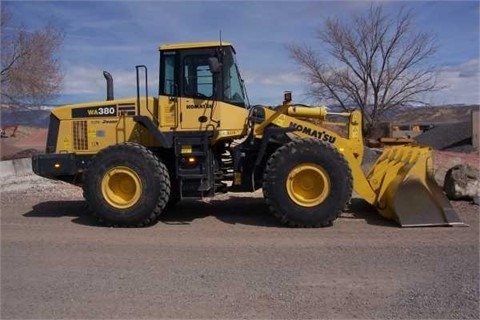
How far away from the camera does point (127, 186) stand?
9398 millimetres

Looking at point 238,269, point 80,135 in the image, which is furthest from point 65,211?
point 238,269

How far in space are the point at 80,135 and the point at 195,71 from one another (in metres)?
2.38

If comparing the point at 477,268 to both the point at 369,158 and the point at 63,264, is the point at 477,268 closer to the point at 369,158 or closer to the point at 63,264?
the point at 63,264

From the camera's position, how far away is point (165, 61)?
9484mm

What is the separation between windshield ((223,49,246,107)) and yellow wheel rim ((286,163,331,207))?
5.31ft

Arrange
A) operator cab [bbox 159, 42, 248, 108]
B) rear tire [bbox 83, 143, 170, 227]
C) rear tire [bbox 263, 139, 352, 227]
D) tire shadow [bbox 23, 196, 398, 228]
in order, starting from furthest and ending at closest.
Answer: tire shadow [bbox 23, 196, 398, 228] < operator cab [bbox 159, 42, 248, 108] < rear tire [bbox 83, 143, 170, 227] < rear tire [bbox 263, 139, 352, 227]

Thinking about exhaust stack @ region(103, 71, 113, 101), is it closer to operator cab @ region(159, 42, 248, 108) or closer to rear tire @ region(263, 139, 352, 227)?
operator cab @ region(159, 42, 248, 108)

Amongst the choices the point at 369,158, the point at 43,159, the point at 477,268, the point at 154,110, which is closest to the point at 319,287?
the point at 477,268

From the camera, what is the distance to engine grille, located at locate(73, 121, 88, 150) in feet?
33.0

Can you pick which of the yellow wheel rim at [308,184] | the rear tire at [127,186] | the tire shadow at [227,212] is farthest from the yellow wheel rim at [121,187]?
the yellow wheel rim at [308,184]

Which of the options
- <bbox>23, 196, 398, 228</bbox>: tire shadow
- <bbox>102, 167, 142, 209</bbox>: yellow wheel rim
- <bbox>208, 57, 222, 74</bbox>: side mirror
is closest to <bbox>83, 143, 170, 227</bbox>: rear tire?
<bbox>102, 167, 142, 209</bbox>: yellow wheel rim

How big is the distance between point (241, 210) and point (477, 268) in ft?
16.4

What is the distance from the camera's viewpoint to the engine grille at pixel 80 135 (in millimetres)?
10047

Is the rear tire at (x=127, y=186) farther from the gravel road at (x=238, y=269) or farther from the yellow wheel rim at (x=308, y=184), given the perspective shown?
the yellow wheel rim at (x=308, y=184)
